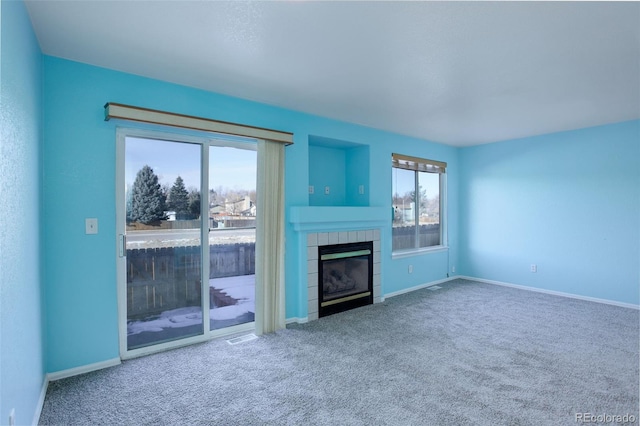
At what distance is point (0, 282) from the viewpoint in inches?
55.2

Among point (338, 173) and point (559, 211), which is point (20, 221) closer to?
point (338, 173)

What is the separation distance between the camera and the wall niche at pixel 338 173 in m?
4.54

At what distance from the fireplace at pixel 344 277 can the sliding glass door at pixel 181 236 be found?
90cm

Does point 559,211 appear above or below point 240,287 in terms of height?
above

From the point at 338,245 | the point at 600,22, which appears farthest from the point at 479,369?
the point at 600,22

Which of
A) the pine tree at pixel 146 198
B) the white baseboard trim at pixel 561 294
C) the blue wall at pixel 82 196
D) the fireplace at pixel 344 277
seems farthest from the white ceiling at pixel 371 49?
the white baseboard trim at pixel 561 294

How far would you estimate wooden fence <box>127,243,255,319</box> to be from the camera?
2.90m

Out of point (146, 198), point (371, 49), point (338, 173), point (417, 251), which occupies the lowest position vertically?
point (417, 251)

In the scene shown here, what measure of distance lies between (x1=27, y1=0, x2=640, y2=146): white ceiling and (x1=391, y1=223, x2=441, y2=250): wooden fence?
2192mm

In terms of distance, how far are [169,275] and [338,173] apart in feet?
9.02

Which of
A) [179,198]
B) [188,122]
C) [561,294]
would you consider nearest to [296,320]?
[179,198]

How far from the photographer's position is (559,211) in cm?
481

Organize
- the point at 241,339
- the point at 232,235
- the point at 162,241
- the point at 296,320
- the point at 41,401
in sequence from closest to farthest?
1. the point at 41,401
2. the point at 162,241
3. the point at 241,339
4. the point at 232,235
5. the point at 296,320
